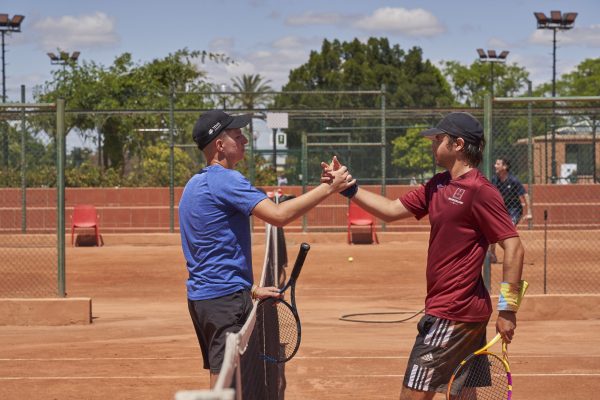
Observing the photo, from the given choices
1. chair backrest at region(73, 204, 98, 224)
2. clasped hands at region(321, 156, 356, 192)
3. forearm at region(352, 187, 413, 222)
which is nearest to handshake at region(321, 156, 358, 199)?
clasped hands at region(321, 156, 356, 192)

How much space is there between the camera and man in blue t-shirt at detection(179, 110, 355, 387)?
6.08m

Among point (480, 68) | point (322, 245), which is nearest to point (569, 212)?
point (322, 245)

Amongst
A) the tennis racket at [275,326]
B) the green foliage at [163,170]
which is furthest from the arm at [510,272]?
the green foliage at [163,170]

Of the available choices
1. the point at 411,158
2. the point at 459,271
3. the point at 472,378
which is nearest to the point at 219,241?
the point at 459,271

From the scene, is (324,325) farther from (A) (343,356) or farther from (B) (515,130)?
(B) (515,130)

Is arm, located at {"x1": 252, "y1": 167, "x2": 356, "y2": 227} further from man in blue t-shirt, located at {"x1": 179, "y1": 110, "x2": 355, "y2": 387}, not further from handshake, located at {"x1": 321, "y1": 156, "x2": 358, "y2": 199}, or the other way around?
handshake, located at {"x1": 321, "y1": 156, "x2": 358, "y2": 199}

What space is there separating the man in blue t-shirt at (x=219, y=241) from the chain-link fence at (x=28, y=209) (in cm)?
1167

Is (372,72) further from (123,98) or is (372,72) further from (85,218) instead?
(85,218)

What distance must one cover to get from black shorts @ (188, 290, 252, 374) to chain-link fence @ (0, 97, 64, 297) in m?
11.7

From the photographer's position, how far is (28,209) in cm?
2512

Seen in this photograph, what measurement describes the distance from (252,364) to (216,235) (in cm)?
72

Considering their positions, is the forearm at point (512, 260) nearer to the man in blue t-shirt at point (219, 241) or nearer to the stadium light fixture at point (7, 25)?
the man in blue t-shirt at point (219, 241)

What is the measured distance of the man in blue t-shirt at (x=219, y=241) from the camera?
6.08 metres

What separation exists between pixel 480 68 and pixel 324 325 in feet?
240
